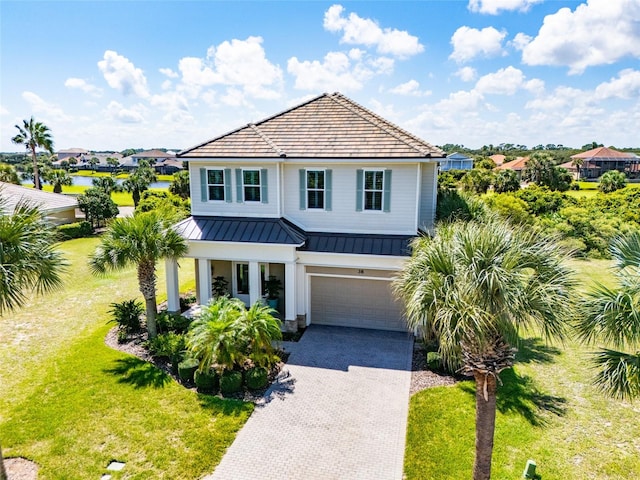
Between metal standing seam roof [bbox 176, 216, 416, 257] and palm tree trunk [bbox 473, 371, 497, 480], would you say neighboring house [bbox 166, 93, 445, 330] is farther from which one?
palm tree trunk [bbox 473, 371, 497, 480]

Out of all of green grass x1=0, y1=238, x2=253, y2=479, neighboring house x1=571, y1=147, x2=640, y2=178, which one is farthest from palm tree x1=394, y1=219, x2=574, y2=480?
neighboring house x1=571, y1=147, x2=640, y2=178

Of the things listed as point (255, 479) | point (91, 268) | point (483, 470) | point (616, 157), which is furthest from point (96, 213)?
point (616, 157)

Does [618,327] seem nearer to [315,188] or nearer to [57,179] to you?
[315,188]

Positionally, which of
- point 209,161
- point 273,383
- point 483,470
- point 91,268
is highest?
point 209,161

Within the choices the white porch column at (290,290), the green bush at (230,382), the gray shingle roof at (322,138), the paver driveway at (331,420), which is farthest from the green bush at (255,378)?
the gray shingle roof at (322,138)

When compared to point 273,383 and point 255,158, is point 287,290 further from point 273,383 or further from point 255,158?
point 255,158

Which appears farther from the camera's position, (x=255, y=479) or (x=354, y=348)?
(x=354, y=348)
